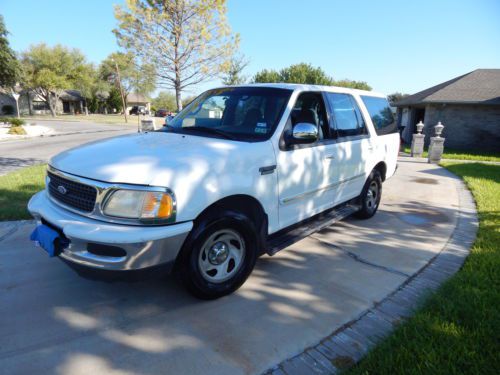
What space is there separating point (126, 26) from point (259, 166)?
512 inches

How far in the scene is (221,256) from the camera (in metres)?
3.05

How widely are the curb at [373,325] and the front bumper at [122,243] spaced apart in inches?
44.0

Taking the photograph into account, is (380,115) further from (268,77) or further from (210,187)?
(268,77)

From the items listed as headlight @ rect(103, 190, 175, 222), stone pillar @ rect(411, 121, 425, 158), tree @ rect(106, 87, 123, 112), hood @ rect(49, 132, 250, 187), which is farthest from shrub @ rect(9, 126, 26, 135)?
tree @ rect(106, 87, 123, 112)

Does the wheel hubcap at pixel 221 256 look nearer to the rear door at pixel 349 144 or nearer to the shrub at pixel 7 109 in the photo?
the rear door at pixel 349 144

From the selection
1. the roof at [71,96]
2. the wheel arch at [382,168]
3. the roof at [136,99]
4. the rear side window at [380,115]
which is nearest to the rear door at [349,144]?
the rear side window at [380,115]

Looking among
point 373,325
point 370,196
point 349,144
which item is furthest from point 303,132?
point 370,196

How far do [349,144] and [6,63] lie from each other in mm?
32868

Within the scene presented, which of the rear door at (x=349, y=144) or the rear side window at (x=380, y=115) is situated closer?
the rear door at (x=349, y=144)

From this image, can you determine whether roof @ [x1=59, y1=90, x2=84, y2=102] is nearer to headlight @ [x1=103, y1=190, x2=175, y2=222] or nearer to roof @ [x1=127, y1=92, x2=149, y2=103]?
roof @ [x1=127, y1=92, x2=149, y2=103]

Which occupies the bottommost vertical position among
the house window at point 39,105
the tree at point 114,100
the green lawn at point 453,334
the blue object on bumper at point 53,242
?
the green lawn at point 453,334

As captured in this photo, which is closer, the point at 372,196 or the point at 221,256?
the point at 221,256

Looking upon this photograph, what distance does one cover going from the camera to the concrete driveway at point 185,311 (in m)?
2.38

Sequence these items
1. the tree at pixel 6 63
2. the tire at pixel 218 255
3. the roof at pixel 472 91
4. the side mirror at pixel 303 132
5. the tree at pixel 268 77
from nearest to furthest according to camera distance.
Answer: the tire at pixel 218 255 < the side mirror at pixel 303 132 < the roof at pixel 472 91 < the tree at pixel 6 63 < the tree at pixel 268 77
